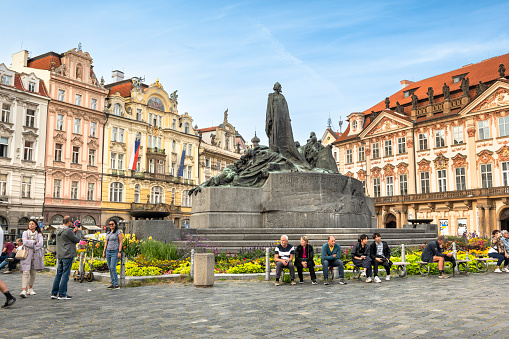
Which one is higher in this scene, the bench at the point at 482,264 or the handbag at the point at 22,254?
the handbag at the point at 22,254

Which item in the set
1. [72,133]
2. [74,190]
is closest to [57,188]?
[74,190]

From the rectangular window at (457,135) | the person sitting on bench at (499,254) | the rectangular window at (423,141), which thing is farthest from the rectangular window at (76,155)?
the person sitting on bench at (499,254)

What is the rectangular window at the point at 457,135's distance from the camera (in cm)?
4094

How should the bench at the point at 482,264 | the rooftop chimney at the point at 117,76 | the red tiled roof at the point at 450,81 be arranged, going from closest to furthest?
the bench at the point at 482,264, the red tiled roof at the point at 450,81, the rooftop chimney at the point at 117,76

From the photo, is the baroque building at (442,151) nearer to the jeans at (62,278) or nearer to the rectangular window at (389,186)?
the rectangular window at (389,186)

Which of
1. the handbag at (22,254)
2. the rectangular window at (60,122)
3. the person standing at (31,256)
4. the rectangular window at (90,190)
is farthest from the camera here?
the rectangular window at (90,190)

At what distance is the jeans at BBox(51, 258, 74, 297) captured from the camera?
880 cm

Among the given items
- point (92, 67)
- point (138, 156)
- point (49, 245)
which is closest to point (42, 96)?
point (92, 67)

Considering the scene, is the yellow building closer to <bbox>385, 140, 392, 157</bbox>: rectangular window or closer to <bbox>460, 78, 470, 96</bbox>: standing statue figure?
<bbox>385, 140, 392, 157</bbox>: rectangular window

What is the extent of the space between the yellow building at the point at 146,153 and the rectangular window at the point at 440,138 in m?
27.1

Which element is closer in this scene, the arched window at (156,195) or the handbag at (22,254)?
the handbag at (22,254)

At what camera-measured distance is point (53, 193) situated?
43062 millimetres

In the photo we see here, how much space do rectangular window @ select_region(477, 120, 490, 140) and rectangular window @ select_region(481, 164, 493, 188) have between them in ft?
7.75

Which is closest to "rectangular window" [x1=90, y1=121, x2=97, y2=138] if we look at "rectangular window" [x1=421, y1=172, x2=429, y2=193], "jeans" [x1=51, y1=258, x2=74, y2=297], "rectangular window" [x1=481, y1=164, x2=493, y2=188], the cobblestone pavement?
"rectangular window" [x1=421, y1=172, x2=429, y2=193]
